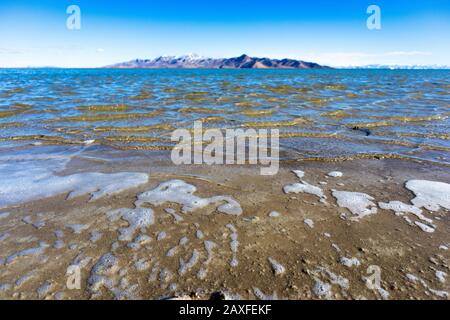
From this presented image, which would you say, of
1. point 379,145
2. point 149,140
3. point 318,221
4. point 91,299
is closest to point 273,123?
point 379,145

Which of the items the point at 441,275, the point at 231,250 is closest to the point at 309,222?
the point at 231,250

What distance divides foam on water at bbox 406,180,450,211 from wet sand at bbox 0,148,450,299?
0.15 metres

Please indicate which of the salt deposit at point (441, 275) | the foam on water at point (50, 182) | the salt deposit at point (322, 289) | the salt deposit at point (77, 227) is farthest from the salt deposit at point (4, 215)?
the salt deposit at point (441, 275)

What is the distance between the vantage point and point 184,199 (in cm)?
425

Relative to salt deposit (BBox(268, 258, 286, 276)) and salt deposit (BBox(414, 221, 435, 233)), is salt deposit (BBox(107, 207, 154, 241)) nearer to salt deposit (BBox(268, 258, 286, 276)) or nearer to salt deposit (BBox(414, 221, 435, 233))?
salt deposit (BBox(268, 258, 286, 276))

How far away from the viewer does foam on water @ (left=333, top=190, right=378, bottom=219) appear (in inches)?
152

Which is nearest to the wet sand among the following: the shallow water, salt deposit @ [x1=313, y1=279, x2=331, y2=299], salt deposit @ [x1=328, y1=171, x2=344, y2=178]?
salt deposit @ [x1=313, y1=279, x2=331, y2=299]

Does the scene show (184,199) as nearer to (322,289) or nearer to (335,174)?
(322,289)

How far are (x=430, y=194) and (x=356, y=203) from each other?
4.16 ft

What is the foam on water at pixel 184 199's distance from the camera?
399 centimetres

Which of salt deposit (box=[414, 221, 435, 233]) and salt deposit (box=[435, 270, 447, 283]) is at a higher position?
salt deposit (box=[414, 221, 435, 233])

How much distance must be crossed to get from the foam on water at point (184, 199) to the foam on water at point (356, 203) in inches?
59.7

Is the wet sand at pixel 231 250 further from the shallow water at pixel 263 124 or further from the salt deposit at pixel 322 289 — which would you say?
the shallow water at pixel 263 124

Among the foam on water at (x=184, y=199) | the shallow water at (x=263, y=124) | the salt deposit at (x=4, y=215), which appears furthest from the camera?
the shallow water at (x=263, y=124)
